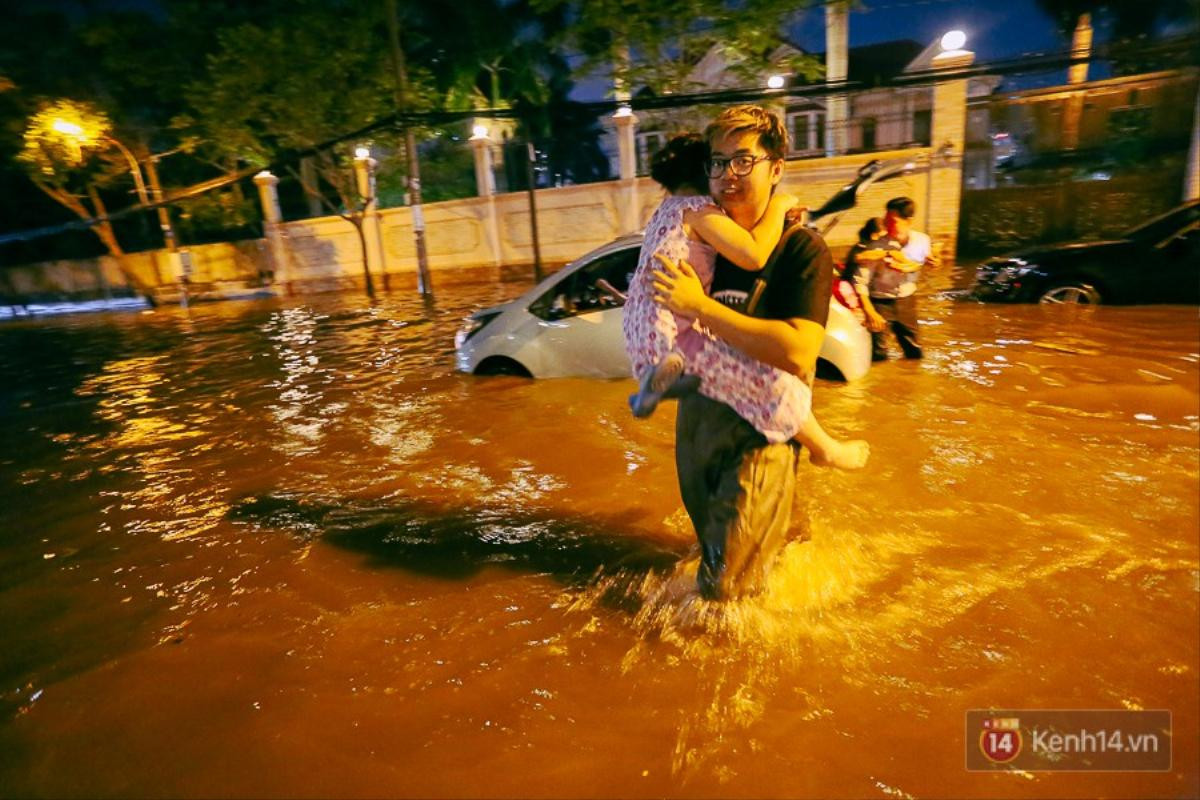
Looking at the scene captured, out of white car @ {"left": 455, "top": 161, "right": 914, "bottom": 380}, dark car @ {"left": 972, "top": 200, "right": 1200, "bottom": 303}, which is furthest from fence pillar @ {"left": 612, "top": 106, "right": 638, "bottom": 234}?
white car @ {"left": 455, "top": 161, "right": 914, "bottom": 380}

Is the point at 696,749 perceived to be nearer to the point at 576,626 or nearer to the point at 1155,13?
the point at 576,626

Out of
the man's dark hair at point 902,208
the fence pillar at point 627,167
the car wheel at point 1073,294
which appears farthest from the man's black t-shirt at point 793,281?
the fence pillar at point 627,167

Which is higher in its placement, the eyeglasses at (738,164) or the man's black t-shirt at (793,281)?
the eyeglasses at (738,164)

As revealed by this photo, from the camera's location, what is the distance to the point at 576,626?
2.88 meters

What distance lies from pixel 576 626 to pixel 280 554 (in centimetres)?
192

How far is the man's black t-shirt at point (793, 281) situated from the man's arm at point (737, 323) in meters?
0.05

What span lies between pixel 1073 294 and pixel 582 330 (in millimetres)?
6861

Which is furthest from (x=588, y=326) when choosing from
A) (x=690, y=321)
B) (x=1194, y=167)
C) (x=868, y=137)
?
(x=868, y=137)

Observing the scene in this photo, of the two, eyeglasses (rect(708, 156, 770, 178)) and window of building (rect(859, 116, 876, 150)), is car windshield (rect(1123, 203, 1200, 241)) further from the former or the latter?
window of building (rect(859, 116, 876, 150))

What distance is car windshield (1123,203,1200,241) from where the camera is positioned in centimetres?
793

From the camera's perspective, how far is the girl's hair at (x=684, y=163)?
2.25 m

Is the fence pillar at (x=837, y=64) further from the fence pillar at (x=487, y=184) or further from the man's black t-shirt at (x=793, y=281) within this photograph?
the man's black t-shirt at (x=793, y=281)

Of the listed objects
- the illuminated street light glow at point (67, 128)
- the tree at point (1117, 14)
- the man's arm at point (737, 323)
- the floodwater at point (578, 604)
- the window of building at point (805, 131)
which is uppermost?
the tree at point (1117, 14)

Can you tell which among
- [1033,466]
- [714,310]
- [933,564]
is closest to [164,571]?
[714,310]
